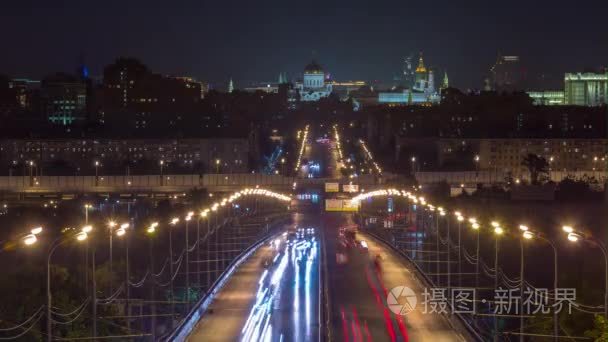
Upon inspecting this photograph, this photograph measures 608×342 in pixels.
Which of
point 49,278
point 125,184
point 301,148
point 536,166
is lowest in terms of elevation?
point 49,278

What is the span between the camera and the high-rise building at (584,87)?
131 meters

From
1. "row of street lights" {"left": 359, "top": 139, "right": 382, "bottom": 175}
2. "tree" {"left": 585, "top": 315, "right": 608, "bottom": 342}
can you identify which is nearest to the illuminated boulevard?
"tree" {"left": 585, "top": 315, "right": 608, "bottom": 342}

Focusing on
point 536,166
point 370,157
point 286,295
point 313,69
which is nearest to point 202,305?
point 286,295

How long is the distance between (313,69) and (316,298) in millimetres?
159196

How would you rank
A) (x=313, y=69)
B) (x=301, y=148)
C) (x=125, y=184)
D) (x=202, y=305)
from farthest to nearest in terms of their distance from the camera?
(x=313, y=69)
(x=301, y=148)
(x=125, y=184)
(x=202, y=305)

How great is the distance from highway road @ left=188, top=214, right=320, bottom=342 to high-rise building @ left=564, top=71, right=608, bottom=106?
103 m

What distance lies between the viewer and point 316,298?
22531 millimetres

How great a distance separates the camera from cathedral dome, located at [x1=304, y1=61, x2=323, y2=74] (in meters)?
180

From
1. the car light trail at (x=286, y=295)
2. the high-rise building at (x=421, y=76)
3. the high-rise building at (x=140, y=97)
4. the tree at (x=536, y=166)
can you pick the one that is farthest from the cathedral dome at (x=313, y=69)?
the car light trail at (x=286, y=295)

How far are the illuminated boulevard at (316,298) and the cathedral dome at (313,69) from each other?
144413 millimetres

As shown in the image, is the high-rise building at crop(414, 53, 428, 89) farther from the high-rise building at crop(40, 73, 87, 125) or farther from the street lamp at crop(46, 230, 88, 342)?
the street lamp at crop(46, 230, 88, 342)

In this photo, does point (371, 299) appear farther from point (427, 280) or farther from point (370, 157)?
point (370, 157)

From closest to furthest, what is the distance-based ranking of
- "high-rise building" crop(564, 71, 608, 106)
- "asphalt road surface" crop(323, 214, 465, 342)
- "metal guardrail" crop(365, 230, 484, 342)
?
"metal guardrail" crop(365, 230, 484, 342) → "asphalt road surface" crop(323, 214, 465, 342) → "high-rise building" crop(564, 71, 608, 106)

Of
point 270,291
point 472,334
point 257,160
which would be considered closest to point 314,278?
point 270,291
